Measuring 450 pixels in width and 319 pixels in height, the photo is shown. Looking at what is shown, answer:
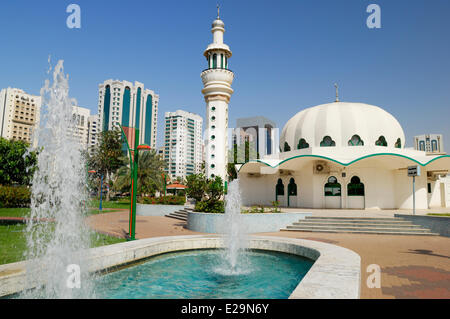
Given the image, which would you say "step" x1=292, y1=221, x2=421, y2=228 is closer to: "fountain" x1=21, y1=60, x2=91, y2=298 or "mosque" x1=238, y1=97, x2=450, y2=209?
"mosque" x1=238, y1=97, x2=450, y2=209

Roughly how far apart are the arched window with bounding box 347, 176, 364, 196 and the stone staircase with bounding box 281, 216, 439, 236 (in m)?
7.46

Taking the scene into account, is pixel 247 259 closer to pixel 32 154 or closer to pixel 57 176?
pixel 57 176

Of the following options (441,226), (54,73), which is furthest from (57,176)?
(441,226)

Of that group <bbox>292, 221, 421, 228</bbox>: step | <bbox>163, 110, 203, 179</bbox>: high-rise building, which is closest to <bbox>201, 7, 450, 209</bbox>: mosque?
<bbox>292, 221, 421, 228</bbox>: step

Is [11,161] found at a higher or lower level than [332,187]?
higher

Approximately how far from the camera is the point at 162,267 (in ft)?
25.0

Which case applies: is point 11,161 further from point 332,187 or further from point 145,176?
point 332,187

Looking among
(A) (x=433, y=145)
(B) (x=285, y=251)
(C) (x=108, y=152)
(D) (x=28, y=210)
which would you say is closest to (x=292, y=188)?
(B) (x=285, y=251)

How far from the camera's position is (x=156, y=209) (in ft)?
71.9

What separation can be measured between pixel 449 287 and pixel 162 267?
246 inches

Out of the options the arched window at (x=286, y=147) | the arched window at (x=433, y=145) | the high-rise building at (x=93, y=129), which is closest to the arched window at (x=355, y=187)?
the arched window at (x=286, y=147)

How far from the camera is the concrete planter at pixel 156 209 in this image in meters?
21.6

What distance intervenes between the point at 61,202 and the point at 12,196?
18.8 meters

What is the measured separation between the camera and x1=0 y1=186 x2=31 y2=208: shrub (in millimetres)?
20531
